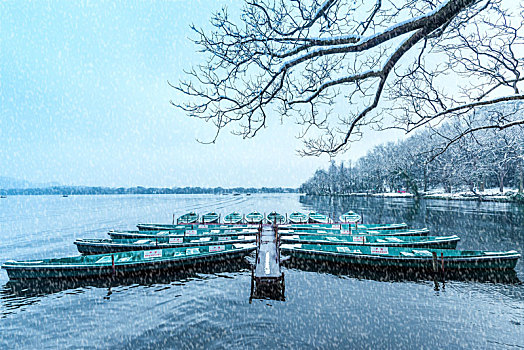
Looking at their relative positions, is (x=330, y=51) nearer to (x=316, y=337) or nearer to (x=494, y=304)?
(x=316, y=337)

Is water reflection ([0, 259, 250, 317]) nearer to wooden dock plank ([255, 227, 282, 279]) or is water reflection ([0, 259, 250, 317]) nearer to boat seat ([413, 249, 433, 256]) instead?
wooden dock plank ([255, 227, 282, 279])

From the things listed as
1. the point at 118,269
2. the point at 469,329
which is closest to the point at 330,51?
the point at 469,329

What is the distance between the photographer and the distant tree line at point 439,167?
151ft

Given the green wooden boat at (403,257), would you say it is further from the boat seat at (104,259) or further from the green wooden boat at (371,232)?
the boat seat at (104,259)

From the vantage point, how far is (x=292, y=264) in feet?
55.3

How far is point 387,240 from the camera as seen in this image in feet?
61.8

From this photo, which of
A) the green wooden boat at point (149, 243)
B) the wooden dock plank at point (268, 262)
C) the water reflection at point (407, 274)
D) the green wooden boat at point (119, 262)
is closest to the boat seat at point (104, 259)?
the green wooden boat at point (119, 262)

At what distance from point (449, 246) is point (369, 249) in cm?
674

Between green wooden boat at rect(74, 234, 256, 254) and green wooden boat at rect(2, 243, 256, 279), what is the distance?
2040 mm

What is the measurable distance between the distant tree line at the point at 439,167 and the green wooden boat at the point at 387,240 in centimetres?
550

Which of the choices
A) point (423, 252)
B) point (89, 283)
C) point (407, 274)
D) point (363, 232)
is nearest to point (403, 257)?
point (407, 274)

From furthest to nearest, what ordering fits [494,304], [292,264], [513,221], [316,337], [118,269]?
[513,221], [292,264], [118,269], [494,304], [316,337]

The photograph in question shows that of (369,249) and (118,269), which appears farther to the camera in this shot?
(369,249)

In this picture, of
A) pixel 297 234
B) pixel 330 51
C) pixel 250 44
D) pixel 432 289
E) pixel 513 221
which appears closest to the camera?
pixel 330 51
